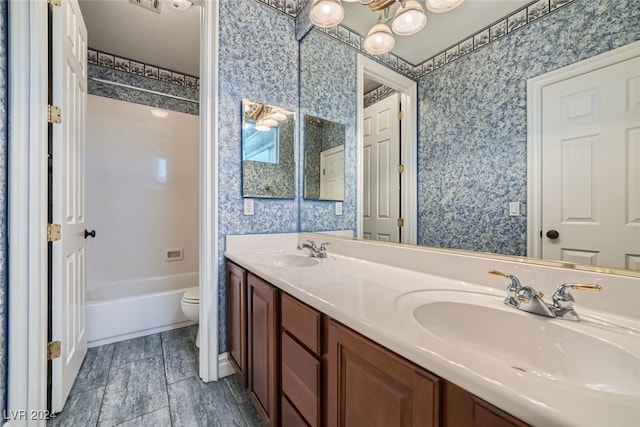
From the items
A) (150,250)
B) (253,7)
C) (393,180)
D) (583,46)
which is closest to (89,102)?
(150,250)

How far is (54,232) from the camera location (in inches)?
49.8

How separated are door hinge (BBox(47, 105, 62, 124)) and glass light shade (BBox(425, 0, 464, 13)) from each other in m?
1.80

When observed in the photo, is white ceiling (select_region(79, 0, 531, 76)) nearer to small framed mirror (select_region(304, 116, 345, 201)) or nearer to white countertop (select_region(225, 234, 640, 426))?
small framed mirror (select_region(304, 116, 345, 201))

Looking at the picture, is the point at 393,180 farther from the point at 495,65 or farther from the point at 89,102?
the point at 89,102

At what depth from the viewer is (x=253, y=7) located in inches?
67.8

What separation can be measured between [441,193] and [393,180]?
25cm

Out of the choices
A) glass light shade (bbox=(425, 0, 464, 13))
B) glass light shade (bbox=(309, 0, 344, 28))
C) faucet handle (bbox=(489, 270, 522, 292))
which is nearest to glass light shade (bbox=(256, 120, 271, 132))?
glass light shade (bbox=(309, 0, 344, 28))

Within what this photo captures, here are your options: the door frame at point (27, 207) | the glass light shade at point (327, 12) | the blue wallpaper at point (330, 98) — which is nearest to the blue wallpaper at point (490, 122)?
the blue wallpaper at point (330, 98)

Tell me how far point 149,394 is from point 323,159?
5.61 ft

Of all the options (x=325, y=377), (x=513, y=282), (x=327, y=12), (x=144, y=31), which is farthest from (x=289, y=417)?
(x=144, y=31)

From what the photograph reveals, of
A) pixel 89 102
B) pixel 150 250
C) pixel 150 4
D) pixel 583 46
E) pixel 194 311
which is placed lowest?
pixel 194 311

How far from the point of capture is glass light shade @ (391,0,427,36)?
1125mm

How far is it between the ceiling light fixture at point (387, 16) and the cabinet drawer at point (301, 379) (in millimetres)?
1360

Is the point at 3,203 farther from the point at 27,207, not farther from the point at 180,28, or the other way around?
the point at 180,28
